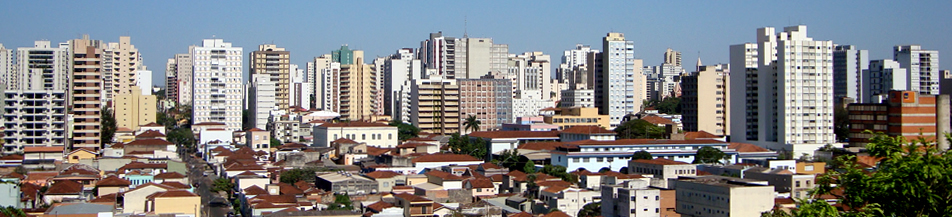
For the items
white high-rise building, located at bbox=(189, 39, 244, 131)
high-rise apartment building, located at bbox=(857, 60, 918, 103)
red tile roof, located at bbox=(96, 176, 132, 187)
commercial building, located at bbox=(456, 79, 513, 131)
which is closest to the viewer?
red tile roof, located at bbox=(96, 176, 132, 187)

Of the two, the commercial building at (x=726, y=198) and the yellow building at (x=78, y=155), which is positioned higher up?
the yellow building at (x=78, y=155)

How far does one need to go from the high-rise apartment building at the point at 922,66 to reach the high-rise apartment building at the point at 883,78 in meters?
0.35

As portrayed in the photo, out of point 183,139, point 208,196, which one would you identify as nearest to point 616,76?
point 183,139

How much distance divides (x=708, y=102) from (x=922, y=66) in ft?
65.9

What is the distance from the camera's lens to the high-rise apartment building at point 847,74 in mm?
55406

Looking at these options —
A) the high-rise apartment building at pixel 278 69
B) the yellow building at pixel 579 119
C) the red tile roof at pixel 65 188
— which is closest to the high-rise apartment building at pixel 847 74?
the yellow building at pixel 579 119

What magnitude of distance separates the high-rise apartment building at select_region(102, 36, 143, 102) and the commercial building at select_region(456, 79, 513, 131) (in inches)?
808

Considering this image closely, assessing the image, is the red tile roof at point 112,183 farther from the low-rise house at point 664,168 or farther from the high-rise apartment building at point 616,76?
A: the high-rise apartment building at point 616,76

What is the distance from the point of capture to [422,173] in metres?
30.8

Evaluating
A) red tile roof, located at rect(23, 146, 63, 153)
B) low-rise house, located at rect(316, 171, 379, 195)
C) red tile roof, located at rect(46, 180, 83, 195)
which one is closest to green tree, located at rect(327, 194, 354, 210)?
low-rise house, located at rect(316, 171, 379, 195)

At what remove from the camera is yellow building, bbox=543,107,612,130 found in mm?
Answer: 43438

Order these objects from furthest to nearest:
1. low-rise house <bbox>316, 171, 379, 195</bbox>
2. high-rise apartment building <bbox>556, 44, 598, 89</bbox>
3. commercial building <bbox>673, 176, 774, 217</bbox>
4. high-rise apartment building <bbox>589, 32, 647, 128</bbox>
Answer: high-rise apartment building <bbox>556, 44, 598, 89</bbox>, high-rise apartment building <bbox>589, 32, 647, 128</bbox>, low-rise house <bbox>316, 171, 379, 195</bbox>, commercial building <bbox>673, 176, 774, 217</bbox>

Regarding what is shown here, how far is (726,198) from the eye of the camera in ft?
68.9

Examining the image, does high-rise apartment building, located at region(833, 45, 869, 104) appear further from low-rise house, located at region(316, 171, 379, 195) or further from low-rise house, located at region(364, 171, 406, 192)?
low-rise house, located at region(316, 171, 379, 195)
